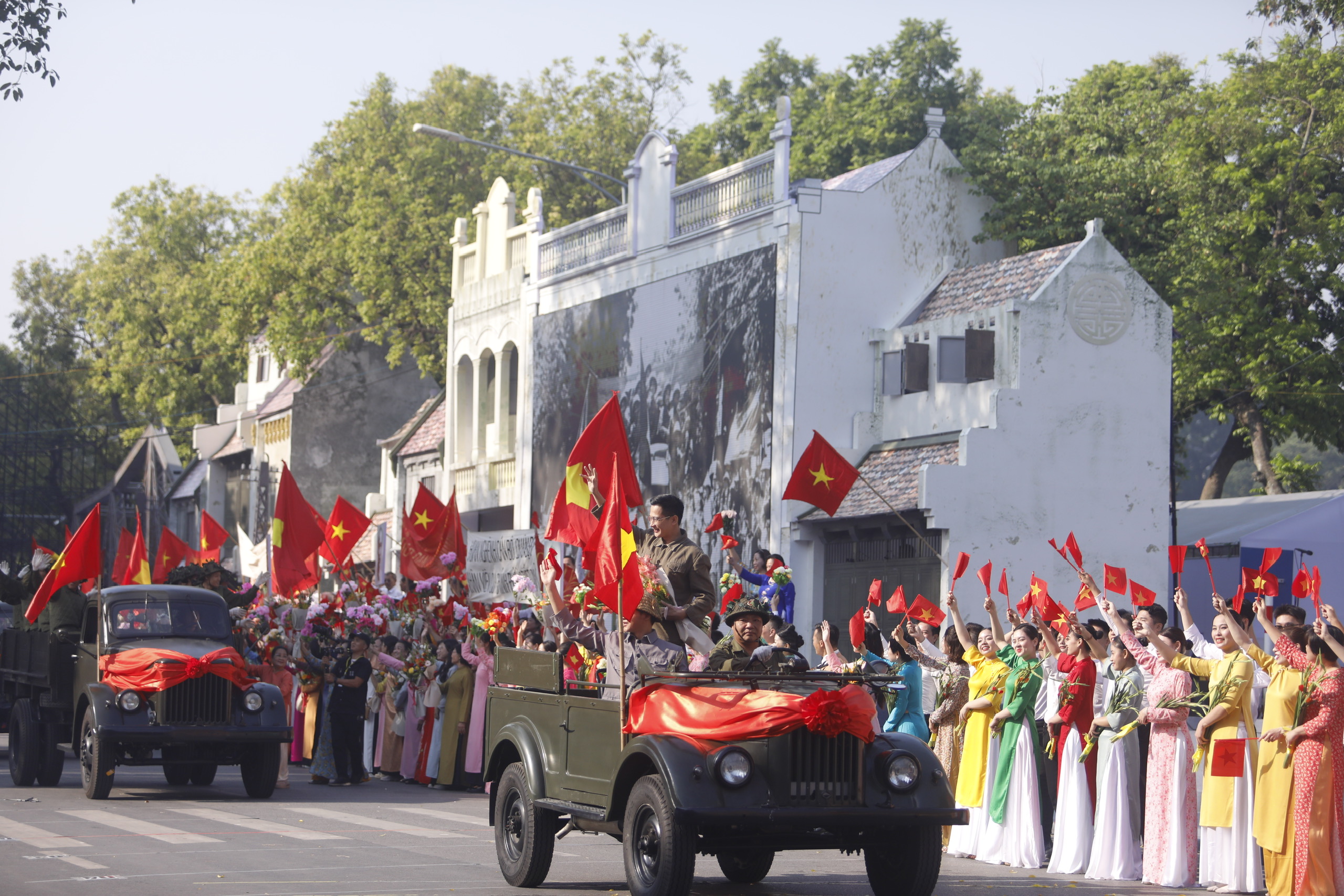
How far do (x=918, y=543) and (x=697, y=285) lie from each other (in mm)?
6775

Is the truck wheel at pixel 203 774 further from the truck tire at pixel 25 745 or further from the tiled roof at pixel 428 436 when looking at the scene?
the tiled roof at pixel 428 436

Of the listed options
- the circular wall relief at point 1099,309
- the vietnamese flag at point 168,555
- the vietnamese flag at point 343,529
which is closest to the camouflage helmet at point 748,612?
the circular wall relief at point 1099,309

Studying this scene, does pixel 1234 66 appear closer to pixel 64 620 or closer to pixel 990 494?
pixel 990 494

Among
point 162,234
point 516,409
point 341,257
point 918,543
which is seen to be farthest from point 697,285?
point 162,234

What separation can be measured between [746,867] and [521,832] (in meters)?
1.55

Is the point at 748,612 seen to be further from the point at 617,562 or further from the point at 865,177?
the point at 865,177

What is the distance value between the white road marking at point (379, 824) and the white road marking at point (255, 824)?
646 millimetres

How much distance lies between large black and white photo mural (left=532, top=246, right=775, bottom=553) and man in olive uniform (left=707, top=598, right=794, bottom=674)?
15062 mm

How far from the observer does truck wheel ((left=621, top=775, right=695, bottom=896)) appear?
948 centimetres

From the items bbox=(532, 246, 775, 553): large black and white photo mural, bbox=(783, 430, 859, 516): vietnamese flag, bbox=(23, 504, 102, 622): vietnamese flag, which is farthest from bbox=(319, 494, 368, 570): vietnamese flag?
bbox=(783, 430, 859, 516): vietnamese flag

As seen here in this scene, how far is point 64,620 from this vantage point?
19.7 meters

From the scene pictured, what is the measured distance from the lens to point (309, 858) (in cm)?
1285

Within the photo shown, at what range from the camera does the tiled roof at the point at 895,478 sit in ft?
81.1

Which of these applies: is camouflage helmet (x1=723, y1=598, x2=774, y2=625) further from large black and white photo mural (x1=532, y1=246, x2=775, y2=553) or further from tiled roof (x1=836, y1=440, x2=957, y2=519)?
large black and white photo mural (x1=532, y1=246, x2=775, y2=553)
